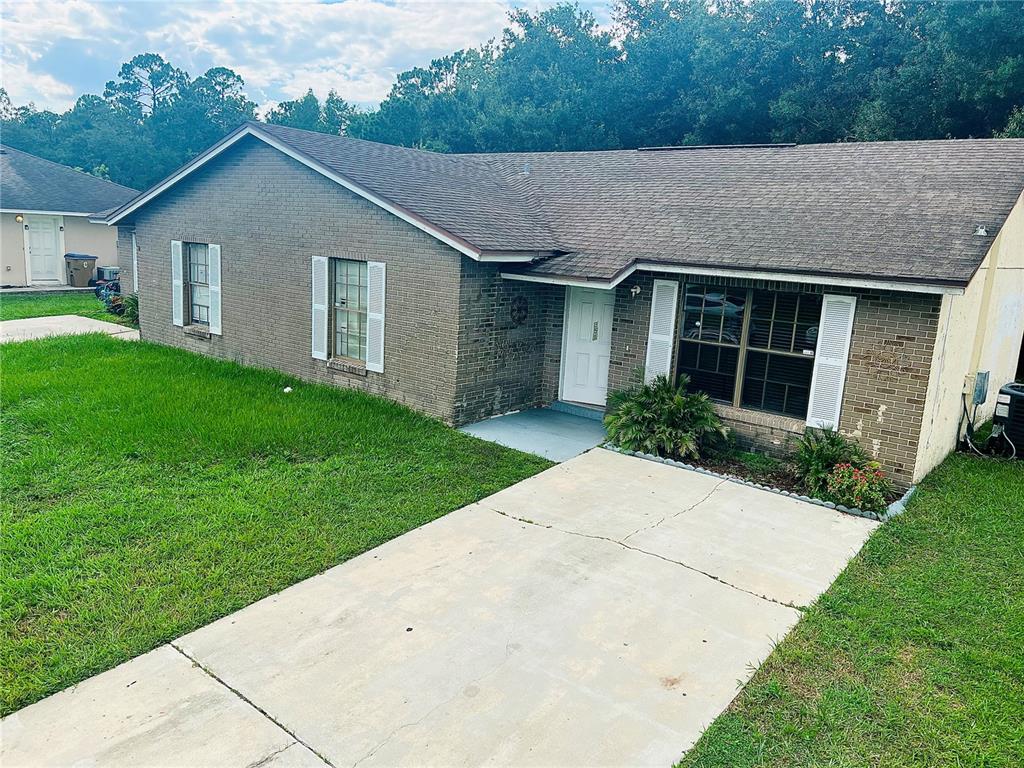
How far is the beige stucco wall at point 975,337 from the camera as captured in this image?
27.5 feet

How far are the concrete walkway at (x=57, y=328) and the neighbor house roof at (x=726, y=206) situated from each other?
4438mm

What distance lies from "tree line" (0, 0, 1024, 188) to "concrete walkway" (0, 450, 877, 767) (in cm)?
2018

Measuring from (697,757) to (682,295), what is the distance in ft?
22.4

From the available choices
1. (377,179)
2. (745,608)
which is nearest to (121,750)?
(745,608)

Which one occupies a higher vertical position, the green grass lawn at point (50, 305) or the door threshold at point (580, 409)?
the green grass lawn at point (50, 305)

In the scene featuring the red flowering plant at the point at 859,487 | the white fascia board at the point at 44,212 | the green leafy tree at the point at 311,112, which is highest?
the green leafy tree at the point at 311,112

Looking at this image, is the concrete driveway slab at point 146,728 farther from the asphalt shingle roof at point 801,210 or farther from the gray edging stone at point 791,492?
the asphalt shingle roof at point 801,210

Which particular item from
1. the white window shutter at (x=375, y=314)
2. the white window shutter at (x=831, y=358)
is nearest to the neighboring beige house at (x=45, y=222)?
the white window shutter at (x=375, y=314)

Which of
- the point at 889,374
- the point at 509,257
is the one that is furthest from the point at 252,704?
the point at 889,374

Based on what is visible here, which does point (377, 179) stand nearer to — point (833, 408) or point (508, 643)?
point (833, 408)

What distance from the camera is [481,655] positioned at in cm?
502

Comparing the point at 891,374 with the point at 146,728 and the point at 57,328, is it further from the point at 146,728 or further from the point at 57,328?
the point at 57,328

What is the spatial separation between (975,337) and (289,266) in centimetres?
1023

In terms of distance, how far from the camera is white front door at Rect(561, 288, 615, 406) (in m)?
11.0
